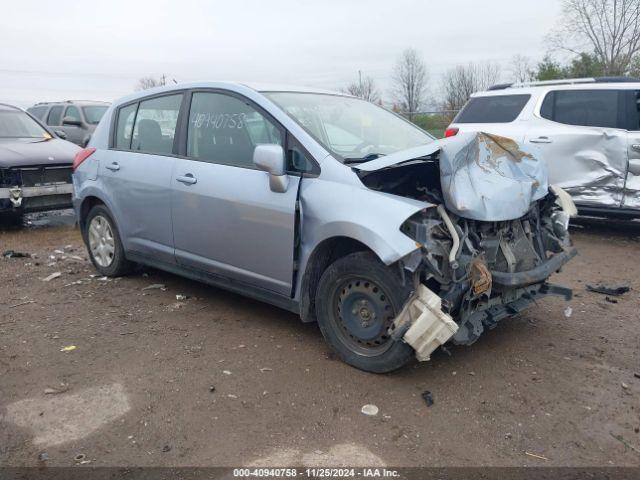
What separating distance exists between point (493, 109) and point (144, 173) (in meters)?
5.36

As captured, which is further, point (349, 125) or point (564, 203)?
point (349, 125)

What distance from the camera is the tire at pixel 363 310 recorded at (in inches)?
141

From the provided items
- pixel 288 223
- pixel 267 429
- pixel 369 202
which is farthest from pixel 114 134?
pixel 267 429

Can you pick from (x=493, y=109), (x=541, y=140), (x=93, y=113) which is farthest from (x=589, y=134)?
(x=93, y=113)

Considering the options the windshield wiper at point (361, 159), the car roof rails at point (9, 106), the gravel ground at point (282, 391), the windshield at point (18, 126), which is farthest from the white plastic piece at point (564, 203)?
the car roof rails at point (9, 106)

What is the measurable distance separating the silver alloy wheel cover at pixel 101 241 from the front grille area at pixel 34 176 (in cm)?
291

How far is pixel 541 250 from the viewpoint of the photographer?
4227 mm

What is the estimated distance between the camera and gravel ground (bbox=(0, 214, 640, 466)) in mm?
3029

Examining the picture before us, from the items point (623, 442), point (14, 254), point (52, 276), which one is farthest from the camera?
point (14, 254)

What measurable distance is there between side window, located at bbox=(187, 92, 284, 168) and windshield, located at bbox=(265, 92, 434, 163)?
0.22 metres

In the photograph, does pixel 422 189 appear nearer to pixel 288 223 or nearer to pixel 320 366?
pixel 288 223

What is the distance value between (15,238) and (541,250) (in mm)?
7105

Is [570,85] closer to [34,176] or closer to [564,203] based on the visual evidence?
[564,203]

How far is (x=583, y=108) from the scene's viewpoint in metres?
7.53
